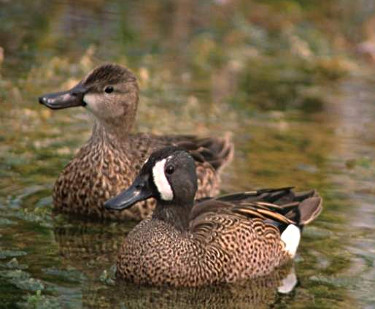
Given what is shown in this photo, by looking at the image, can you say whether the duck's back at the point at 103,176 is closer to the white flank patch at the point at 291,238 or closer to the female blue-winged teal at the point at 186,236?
the female blue-winged teal at the point at 186,236

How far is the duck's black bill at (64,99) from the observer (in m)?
10.6

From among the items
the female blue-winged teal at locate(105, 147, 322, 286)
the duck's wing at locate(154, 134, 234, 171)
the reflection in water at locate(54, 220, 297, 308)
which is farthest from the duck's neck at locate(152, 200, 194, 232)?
the duck's wing at locate(154, 134, 234, 171)

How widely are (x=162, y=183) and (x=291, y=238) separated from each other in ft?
4.50

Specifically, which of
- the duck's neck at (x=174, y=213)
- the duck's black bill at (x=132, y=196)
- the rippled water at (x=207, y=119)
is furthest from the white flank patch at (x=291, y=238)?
the duck's black bill at (x=132, y=196)

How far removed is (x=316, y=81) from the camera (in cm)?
1642

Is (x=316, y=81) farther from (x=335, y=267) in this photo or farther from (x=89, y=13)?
(x=335, y=267)

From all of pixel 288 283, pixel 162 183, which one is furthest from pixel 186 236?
pixel 288 283

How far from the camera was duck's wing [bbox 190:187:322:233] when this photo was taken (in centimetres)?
956

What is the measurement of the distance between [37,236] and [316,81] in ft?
24.1

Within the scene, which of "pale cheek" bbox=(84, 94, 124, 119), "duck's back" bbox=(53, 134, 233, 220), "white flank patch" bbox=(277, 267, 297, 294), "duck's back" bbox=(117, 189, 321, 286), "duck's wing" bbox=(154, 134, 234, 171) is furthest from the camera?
"duck's wing" bbox=(154, 134, 234, 171)

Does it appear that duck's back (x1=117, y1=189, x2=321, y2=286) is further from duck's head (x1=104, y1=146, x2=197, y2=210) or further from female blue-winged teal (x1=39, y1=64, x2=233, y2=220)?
female blue-winged teal (x1=39, y1=64, x2=233, y2=220)

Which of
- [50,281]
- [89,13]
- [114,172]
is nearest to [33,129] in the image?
[114,172]

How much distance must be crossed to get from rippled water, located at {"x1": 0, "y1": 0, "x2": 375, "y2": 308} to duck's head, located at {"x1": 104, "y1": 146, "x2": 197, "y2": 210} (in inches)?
23.2

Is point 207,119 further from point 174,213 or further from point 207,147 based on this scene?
point 174,213
